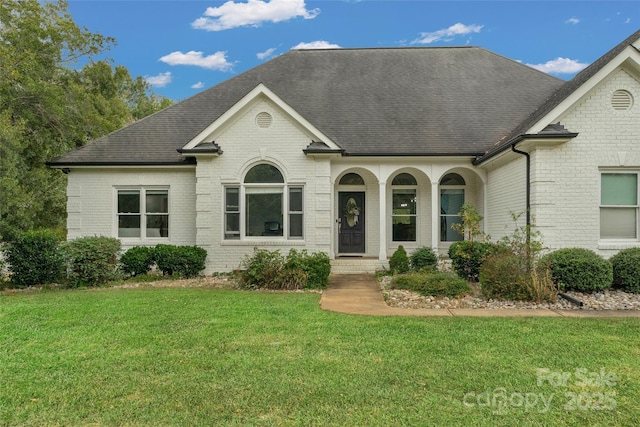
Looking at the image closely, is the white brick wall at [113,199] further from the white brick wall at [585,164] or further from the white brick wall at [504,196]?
the white brick wall at [585,164]

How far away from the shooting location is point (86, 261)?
10.2 meters

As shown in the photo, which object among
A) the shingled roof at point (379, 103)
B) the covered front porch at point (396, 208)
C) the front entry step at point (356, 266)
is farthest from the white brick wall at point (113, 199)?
the covered front porch at point (396, 208)

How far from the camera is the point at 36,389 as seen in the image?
381cm

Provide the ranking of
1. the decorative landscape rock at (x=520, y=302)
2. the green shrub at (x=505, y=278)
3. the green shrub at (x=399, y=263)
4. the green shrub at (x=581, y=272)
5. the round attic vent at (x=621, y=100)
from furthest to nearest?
the green shrub at (x=399, y=263) < the round attic vent at (x=621, y=100) < the green shrub at (x=581, y=272) < the green shrub at (x=505, y=278) < the decorative landscape rock at (x=520, y=302)

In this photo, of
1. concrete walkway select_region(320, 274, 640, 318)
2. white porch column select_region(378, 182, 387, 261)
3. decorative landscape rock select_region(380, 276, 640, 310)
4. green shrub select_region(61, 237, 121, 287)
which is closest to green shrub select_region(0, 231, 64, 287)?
green shrub select_region(61, 237, 121, 287)

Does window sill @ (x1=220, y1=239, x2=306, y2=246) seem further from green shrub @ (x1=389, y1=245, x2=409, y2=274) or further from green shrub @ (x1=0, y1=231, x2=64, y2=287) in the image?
green shrub @ (x1=0, y1=231, x2=64, y2=287)

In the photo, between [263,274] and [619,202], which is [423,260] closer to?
[263,274]

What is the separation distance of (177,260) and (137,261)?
3.61 feet

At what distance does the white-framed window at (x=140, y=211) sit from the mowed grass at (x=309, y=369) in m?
6.36

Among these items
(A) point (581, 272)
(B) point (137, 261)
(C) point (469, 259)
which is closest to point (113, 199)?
(B) point (137, 261)

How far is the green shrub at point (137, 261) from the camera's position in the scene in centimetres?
1115

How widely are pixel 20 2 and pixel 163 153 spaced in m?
10.4

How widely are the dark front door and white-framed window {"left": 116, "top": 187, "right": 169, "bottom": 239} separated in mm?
5913

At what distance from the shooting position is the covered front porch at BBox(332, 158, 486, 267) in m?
13.8
